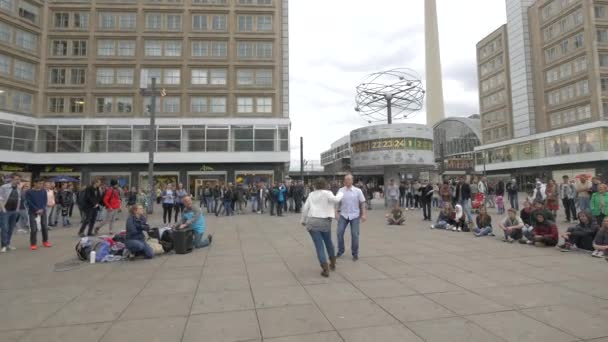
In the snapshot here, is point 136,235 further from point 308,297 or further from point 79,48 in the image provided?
point 79,48

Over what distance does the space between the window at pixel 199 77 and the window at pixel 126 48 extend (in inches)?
262

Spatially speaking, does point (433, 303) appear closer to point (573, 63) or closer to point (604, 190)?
point (604, 190)

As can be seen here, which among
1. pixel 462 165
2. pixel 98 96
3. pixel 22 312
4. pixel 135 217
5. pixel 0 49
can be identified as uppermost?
pixel 0 49

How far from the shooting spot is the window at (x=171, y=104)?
36219mm

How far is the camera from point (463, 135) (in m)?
82.8

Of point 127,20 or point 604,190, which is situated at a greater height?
point 127,20

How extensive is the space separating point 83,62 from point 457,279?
41393mm

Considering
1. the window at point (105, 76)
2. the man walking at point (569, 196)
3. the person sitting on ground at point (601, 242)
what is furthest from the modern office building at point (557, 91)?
the window at point (105, 76)

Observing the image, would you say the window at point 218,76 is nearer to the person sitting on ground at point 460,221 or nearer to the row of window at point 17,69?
the row of window at point 17,69

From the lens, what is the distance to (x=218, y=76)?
37.3 meters

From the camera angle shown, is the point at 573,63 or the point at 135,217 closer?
the point at 135,217

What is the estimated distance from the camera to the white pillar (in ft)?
341

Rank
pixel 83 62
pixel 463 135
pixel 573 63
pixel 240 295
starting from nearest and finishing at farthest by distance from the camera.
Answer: pixel 240 295
pixel 83 62
pixel 573 63
pixel 463 135

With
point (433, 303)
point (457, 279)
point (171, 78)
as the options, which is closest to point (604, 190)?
point (457, 279)
